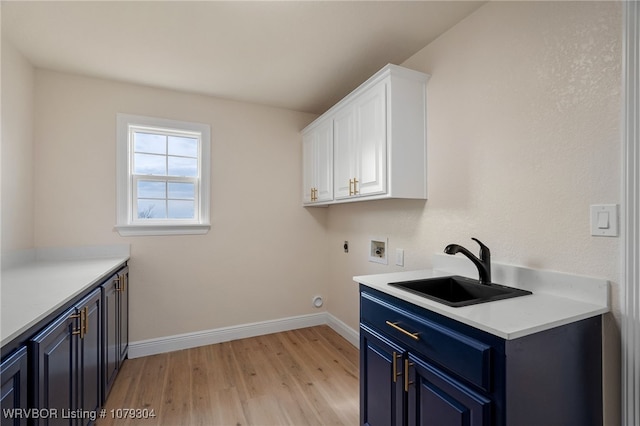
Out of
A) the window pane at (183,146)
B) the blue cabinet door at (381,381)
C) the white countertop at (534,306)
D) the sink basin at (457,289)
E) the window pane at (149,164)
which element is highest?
the window pane at (183,146)

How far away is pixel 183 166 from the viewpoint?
2.95 m

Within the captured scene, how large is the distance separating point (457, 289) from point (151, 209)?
108 inches

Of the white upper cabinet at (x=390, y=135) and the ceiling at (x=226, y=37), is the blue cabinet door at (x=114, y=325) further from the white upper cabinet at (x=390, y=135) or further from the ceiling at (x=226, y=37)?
the white upper cabinet at (x=390, y=135)

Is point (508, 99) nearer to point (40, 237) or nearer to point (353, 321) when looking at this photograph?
point (353, 321)

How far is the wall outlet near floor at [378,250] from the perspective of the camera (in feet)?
8.27

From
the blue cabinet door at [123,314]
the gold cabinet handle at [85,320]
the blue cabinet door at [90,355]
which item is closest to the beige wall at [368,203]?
the blue cabinet door at [123,314]

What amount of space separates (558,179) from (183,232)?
2.92m

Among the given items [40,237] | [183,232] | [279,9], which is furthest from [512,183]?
[40,237]

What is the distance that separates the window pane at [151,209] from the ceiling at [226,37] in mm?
1105

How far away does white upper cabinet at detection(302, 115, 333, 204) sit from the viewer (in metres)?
2.73

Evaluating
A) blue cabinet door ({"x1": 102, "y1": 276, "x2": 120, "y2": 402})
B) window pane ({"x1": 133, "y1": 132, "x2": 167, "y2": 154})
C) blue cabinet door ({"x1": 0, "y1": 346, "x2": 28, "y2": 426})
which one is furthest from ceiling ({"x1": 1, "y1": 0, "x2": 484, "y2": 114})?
blue cabinet door ({"x1": 0, "y1": 346, "x2": 28, "y2": 426})

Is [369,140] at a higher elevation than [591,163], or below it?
higher

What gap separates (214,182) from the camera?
3.01m

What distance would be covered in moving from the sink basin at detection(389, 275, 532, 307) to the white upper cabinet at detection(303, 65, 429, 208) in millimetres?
603
